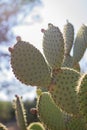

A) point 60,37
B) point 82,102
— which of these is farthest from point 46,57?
point 82,102

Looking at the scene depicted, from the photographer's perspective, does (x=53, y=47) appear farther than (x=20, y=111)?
No

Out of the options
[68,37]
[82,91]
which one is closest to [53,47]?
[68,37]

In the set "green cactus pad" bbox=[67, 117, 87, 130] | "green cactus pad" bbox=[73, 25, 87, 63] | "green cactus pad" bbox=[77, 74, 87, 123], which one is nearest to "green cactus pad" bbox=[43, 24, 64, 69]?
"green cactus pad" bbox=[67, 117, 87, 130]

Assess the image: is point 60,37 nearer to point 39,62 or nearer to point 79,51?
point 39,62

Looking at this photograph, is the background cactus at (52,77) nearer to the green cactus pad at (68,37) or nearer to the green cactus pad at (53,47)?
the green cactus pad at (53,47)

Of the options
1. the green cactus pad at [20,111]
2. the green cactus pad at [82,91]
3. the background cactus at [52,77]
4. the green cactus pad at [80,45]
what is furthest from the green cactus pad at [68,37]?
the green cactus pad at [82,91]

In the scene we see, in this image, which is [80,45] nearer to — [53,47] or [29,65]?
[53,47]

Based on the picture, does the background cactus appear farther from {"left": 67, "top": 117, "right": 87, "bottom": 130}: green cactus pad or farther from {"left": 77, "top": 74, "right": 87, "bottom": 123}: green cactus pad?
{"left": 77, "top": 74, "right": 87, "bottom": 123}: green cactus pad

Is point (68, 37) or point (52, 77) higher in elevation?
point (68, 37)
